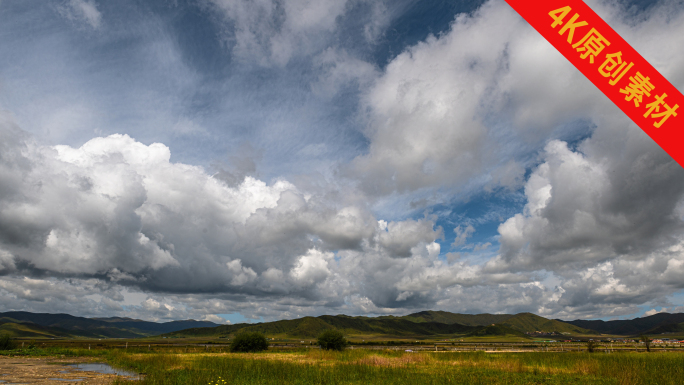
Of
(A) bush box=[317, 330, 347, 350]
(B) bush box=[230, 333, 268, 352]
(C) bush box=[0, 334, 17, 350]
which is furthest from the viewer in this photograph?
(B) bush box=[230, 333, 268, 352]

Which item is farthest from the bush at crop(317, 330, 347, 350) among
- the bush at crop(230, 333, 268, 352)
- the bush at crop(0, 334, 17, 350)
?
the bush at crop(0, 334, 17, 350)

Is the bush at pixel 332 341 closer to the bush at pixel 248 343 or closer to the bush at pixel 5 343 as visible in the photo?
the bush at pixel 248 343

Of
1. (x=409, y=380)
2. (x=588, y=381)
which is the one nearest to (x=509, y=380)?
(x=588, y=381)

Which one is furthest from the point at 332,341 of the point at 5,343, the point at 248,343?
the point at 5,343

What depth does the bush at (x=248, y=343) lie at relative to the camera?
2852 inches

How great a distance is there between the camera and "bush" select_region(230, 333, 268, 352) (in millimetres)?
72438

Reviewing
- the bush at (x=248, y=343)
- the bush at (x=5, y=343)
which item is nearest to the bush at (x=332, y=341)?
the bush at (x=248, y=343)

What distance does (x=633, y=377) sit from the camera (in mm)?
25391

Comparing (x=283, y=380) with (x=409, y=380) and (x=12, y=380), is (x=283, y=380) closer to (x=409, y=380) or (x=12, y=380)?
(x=409, y=380)

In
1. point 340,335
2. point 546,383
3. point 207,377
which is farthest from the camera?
point 340,335

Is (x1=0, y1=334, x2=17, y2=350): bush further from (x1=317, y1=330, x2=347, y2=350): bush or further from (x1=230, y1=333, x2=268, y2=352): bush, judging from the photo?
(x1=317, y1=330, x2=347, y2=350): bush

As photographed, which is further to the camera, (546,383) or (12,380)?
(12,380)

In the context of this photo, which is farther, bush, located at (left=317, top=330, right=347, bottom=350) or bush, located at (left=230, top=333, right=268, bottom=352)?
bush, located at (left=230, top=333, right=268, bottom=352)

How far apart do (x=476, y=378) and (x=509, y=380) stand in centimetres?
251
